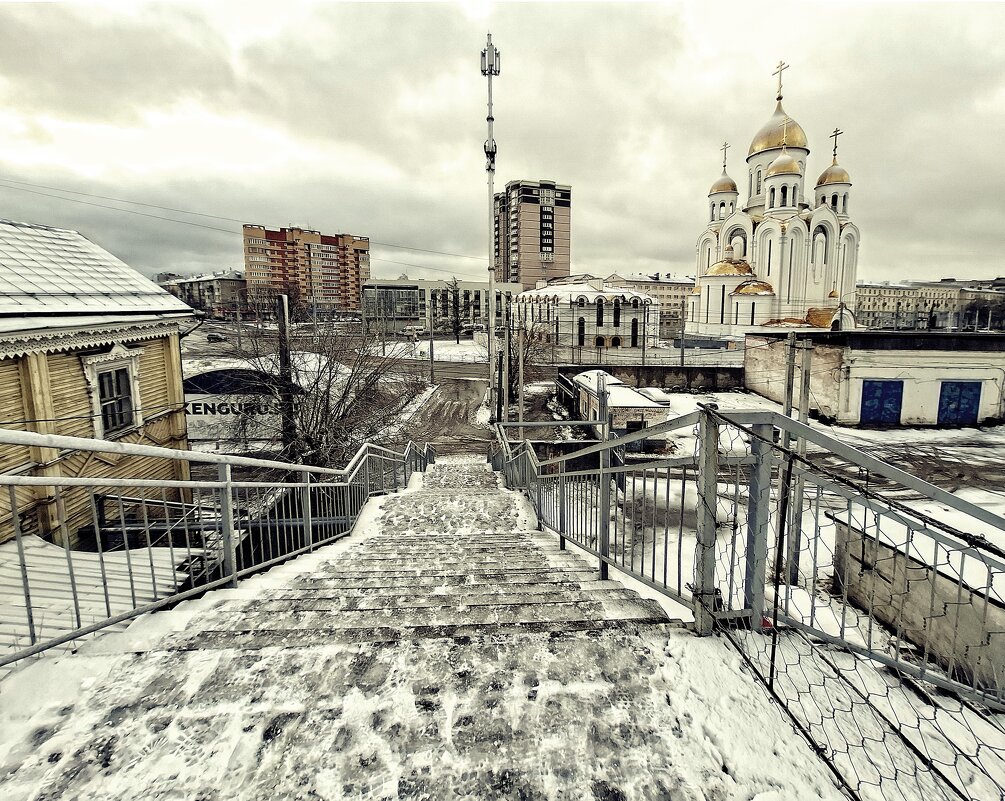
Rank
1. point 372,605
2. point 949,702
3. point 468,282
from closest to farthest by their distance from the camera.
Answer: point 372,605 < point 949,702 < point 468,282

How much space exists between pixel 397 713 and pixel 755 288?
46.6 meters

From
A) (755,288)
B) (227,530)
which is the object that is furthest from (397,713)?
(755,288)

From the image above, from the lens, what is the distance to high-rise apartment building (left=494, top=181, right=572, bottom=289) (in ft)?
321

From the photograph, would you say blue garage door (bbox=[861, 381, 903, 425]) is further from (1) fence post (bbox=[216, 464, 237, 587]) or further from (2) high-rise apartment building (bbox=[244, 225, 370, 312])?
(2) high-rise apartment building (bbox=[244, 225, 370, 312])

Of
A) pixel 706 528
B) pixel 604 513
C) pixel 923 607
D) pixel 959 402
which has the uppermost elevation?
pixel 706 528

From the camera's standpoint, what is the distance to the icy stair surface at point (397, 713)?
1.71 meters

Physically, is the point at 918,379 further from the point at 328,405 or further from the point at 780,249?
the point at 780,249

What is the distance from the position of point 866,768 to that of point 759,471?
1.20 metres

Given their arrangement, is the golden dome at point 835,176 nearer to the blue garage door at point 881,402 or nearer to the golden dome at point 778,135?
the golden dome at point 778,135

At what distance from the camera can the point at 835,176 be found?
44844 mm

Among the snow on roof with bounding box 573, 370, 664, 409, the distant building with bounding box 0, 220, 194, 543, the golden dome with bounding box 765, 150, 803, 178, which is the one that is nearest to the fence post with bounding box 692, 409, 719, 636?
the distant building with bounding box 0, 220, 194, 543

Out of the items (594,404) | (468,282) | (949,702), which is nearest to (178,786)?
(949,702)

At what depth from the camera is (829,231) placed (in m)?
43.9

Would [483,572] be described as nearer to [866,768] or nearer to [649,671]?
[649,671]
